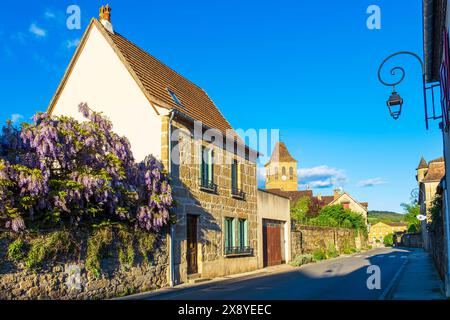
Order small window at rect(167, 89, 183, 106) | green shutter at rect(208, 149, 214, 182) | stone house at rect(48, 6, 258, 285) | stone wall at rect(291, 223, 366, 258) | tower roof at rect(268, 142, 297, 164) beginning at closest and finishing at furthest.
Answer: stone house at rect(48, 6, 258, 285) → small window at rect(167, 89, 183, 106) → green shutter at rect(208, 149, 214, 182) → stone wall at rect(291, 223, 366, 258) → tower roof at rect(268, 142, 297, 164)

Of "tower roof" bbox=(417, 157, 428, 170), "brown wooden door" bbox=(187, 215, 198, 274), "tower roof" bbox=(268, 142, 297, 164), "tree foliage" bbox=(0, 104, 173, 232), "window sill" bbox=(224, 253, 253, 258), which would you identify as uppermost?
"tower roof" bbox=(268, 142, 297, 164)

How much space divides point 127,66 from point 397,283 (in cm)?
1235

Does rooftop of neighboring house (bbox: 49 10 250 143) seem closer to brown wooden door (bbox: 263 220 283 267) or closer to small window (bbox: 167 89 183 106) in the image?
small window (bbox: 167 89 183 106)

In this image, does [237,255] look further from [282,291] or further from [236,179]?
[282,291]

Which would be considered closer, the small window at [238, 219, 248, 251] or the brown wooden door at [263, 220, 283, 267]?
the small window at [238, 219, 248, 251]

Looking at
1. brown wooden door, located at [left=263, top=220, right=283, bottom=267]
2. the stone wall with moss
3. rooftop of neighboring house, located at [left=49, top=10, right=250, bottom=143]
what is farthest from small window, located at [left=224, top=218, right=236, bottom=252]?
the stone wall with moss

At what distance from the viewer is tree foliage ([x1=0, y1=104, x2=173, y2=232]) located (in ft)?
36.4

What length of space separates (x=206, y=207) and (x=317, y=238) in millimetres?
20272

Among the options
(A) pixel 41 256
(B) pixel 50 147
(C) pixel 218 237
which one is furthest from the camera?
(C) pixel 218 237

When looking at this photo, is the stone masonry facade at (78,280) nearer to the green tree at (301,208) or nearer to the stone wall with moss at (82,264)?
the stone wall with moss at (82,264)

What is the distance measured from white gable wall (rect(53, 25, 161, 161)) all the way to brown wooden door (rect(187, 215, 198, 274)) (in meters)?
3.16
